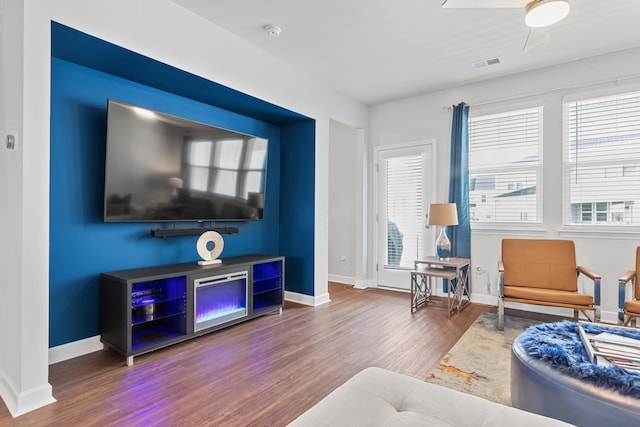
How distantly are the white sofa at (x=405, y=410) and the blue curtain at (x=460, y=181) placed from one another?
3.36 metres

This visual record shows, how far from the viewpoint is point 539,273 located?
364cm

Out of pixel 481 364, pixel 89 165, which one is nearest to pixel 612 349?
pixel 481 364

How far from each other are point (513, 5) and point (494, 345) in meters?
2.65

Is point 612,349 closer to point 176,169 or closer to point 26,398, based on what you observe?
point 26,398

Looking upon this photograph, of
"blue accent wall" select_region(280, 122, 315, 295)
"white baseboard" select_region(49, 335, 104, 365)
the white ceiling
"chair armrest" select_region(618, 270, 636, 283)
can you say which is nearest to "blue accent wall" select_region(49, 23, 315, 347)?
"white baseboard" select_region(49, 335, 104, 365)

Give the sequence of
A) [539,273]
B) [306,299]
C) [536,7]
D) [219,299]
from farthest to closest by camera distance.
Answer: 1. [306,299]
2. [539,273]
3. [219,299]
4. [536,7]

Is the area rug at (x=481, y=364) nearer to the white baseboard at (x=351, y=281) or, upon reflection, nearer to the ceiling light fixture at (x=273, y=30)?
the white baseboard at (x=351, y=281)

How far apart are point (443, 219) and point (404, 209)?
1.05 m

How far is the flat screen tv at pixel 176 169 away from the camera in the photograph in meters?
2.75

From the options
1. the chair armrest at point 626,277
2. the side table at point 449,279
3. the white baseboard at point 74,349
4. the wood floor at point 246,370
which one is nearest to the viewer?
the wood floor at point 246,370

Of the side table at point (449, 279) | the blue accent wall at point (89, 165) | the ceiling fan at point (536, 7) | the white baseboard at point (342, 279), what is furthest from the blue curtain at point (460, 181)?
the blue accent wall at point (89, 165)

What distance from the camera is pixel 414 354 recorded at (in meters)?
2.79

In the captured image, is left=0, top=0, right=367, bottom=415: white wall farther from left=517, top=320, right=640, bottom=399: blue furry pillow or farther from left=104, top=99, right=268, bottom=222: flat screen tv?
left=517, top=320, right=640, bottom=399: blue furry pillow

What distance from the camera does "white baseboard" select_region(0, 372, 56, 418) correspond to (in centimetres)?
195
